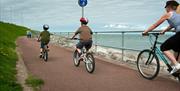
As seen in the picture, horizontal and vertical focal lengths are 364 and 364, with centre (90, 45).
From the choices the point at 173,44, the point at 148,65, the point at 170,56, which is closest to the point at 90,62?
the point at 148,65

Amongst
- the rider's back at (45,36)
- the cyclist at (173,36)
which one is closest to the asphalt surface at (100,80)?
the cyclist at (173,36)

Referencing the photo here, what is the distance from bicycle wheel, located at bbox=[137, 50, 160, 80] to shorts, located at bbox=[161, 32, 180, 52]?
2.43ft

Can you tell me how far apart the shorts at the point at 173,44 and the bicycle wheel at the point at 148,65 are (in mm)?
741

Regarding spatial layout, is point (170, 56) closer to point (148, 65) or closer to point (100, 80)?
point (148, 65)

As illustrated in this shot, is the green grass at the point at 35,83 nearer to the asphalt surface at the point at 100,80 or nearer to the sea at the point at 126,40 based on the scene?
the asphalt surface at the point at 100,80

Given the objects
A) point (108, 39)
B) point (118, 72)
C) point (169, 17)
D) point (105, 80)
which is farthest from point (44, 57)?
Answer: point (169, 17)

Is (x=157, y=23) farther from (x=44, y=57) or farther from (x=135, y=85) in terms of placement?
(x=44, y=57)

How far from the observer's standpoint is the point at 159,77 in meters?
9.43

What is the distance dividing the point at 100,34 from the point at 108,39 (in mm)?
1251

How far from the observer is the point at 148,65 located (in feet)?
30.1

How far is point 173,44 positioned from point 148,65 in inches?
58.1

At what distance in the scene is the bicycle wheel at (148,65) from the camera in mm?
8836

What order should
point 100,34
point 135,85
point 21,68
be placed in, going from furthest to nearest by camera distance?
point 100,34 → point 21,68 → point 135,85

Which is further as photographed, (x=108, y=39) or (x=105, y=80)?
(x=108, y=39)
